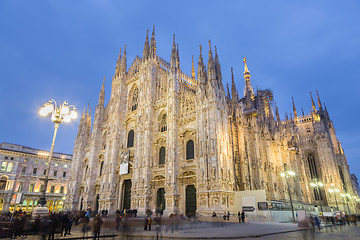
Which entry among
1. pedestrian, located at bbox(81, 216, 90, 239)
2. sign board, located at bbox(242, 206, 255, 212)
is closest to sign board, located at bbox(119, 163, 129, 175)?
pedestrian, located at bbox(81, 216, 90, 239)

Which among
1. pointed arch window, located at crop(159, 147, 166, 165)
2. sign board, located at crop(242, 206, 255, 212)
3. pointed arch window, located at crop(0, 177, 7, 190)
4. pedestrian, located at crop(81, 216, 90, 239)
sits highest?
pointed arch window, located at crop(159, 147, 166, 165)

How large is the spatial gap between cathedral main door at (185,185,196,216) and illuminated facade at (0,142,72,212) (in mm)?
32797

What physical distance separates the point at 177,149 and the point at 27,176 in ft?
141

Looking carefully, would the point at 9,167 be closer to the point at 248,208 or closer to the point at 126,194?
the point at 126,194

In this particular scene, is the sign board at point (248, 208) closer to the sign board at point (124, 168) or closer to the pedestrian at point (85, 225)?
the pedestrian at point (85, 225)

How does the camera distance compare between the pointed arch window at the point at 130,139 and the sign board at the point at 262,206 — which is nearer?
the sign board at the point at 262,206

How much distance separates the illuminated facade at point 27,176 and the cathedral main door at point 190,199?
3280 cm

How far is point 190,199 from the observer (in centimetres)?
2839

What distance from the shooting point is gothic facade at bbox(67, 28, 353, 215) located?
27.5 m

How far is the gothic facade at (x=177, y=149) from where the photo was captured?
1082 inches

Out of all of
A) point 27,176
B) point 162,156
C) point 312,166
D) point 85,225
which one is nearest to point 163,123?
point 162,156

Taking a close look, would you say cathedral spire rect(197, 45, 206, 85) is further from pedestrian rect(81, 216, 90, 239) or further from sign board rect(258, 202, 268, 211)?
pedestrian rect(81, 216, 90, 239)

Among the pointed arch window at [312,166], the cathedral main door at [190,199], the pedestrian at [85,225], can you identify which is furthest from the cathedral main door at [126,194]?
the pointed arch window at [312,166]

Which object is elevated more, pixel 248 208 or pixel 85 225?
pixel 248 208
